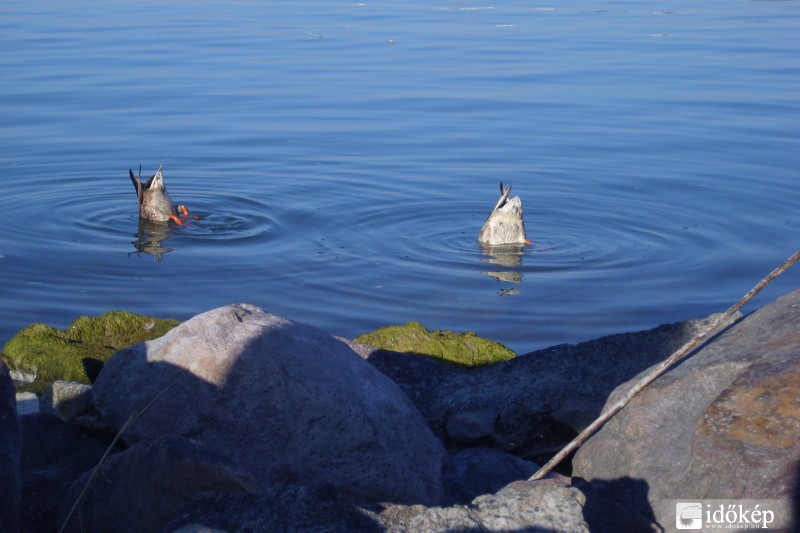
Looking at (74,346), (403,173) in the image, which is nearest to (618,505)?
(74,346)

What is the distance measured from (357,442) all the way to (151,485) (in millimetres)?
936

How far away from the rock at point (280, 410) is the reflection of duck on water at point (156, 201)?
20.8ft

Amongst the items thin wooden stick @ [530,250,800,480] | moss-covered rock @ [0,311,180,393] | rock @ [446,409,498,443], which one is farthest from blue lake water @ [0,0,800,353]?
thin wooden stick @ [530,250,800,480]

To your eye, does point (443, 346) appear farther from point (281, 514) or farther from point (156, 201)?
point (156, 201)

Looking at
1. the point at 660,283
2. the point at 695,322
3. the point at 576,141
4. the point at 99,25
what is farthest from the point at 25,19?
the point at 695,322

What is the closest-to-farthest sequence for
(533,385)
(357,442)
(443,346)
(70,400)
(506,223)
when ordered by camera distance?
1. (357,442)
2. (70,400)
3. (533,385)
4. (443,346)
5. (506,223)

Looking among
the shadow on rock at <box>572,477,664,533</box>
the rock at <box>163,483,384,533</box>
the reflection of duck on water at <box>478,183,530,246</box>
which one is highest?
the reflection of duck on water at <box>478,183,530,246</box>

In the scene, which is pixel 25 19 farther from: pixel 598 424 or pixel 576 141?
pixel 598 424

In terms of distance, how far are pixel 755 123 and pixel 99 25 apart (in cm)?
1746

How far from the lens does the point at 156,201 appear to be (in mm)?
10992

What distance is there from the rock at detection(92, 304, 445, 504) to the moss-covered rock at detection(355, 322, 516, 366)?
5.87 ft

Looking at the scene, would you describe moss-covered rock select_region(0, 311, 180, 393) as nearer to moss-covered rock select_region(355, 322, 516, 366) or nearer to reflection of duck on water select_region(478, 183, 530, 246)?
moss-covered rock select_region(355, 322, 516, 366)

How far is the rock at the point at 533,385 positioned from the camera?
552 centimetres

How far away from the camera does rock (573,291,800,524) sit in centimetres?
385
